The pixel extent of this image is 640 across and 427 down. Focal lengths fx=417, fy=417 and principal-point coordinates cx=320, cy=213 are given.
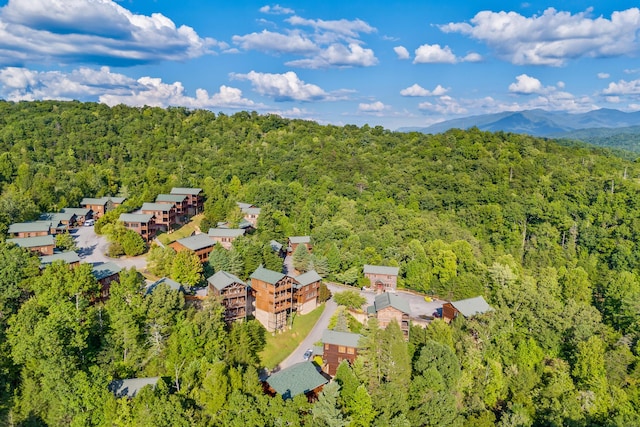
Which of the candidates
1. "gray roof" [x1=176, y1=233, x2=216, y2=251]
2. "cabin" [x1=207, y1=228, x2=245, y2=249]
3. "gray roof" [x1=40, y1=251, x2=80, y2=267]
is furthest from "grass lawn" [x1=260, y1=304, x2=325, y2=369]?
"gray roof" [x1=40, y1=251, x2=80, y2=267]

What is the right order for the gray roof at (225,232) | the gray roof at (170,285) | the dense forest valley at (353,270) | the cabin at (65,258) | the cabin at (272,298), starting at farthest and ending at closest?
1. the gray roof at (225,232)
2. the cabin at (65,258)
3. the cabin at (272,298)
4. the gray roof at (170,285)
5. the dense forest valley at (353,270)

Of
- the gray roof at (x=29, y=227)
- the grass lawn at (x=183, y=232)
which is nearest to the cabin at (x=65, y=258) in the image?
the gray roof at (x=29, y=227)

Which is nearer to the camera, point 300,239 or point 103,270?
point 103,270

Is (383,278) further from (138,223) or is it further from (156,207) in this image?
(156,207)

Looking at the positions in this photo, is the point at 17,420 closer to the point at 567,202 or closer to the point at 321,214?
the point at 321,214

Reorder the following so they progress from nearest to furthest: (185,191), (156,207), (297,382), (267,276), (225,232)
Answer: (297,382) < (267,276) < (225,232) < (156,207) < (185,191)

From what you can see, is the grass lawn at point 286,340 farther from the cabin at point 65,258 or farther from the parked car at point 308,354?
the cabin at point 65,258

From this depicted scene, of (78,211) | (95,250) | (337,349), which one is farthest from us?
(78,211)

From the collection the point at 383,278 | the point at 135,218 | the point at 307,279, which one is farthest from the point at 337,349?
the point at 135,218

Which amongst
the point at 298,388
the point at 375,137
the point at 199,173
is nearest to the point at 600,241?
the point at 375,137
